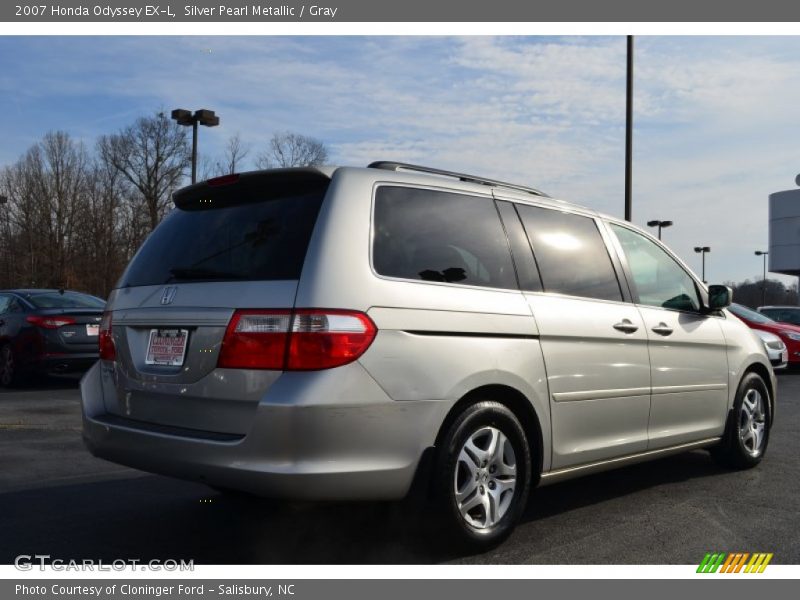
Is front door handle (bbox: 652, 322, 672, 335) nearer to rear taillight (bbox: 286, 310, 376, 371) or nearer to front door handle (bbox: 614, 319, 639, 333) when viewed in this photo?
front door handle (bbox: 614, 319, 639, 333)

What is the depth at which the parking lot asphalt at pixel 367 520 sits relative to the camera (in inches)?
156

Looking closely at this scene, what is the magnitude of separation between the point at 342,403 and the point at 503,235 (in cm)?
152

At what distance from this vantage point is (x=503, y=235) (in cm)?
443

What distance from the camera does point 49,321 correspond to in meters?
11.1

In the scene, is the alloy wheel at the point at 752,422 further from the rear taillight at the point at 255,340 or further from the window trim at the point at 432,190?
the rear taillight at the point at 255,340

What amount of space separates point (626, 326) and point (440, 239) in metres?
1.53

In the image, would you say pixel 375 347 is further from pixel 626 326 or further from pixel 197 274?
pixel 626 326

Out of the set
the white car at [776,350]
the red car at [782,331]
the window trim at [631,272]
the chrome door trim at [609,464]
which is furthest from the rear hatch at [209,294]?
the red car at [782,331]

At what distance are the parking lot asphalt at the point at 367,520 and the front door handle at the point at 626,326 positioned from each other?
108 centimetres

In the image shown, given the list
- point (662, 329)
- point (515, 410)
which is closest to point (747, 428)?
point (662, 329)

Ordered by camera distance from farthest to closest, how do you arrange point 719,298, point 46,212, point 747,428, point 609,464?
1. point 46,212
2. point 747,428
3. point 719,298
4. point 609,464

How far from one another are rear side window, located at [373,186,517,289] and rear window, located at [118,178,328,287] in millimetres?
355

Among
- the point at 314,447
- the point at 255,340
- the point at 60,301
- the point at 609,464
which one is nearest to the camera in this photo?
the point at 314,447

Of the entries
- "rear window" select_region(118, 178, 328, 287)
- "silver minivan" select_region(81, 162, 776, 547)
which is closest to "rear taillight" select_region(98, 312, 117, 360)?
"silver minivan" select_region(81, 162, 776, 547)
